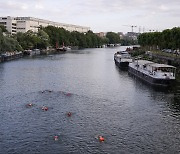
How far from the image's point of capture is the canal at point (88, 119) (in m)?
26.3

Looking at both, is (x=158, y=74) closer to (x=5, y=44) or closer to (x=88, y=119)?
(x=88, y=119)

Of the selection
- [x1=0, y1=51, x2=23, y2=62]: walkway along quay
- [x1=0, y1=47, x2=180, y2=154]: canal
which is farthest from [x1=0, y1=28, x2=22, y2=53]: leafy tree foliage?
[x1=0, y1=47, x2=180, y2=154]: canal

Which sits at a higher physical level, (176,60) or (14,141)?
(176,60)

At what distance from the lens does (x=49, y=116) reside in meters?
34.2

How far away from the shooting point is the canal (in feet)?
86.3

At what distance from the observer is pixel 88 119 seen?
3350cm

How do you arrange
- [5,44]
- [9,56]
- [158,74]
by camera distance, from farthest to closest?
[9,56] → [5,44] → [158,74]

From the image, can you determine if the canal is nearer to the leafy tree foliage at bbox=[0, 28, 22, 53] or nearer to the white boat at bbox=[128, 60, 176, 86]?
the white boat at bbox=[128, 60, 176, 86]

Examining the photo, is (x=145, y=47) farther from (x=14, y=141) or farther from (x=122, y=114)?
(x=14, y=141)

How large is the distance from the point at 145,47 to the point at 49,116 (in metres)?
106

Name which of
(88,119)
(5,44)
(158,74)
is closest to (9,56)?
(5,44)

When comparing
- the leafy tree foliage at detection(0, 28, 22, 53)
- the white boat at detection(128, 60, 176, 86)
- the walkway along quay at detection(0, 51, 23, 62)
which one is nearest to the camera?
the white boat at detection(128, 60, 176, 86)

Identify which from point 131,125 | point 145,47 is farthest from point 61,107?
point 145,47

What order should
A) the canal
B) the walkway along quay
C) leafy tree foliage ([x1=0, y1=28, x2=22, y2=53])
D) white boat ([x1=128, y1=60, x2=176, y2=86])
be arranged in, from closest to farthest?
1. the canal
2. white boat ([x1=128, y1=60, x2=176, y2=86])
3. the walkway along quay
4. leafy tree foliage ([x1=0, y1=28, x2=22, y2=53])
